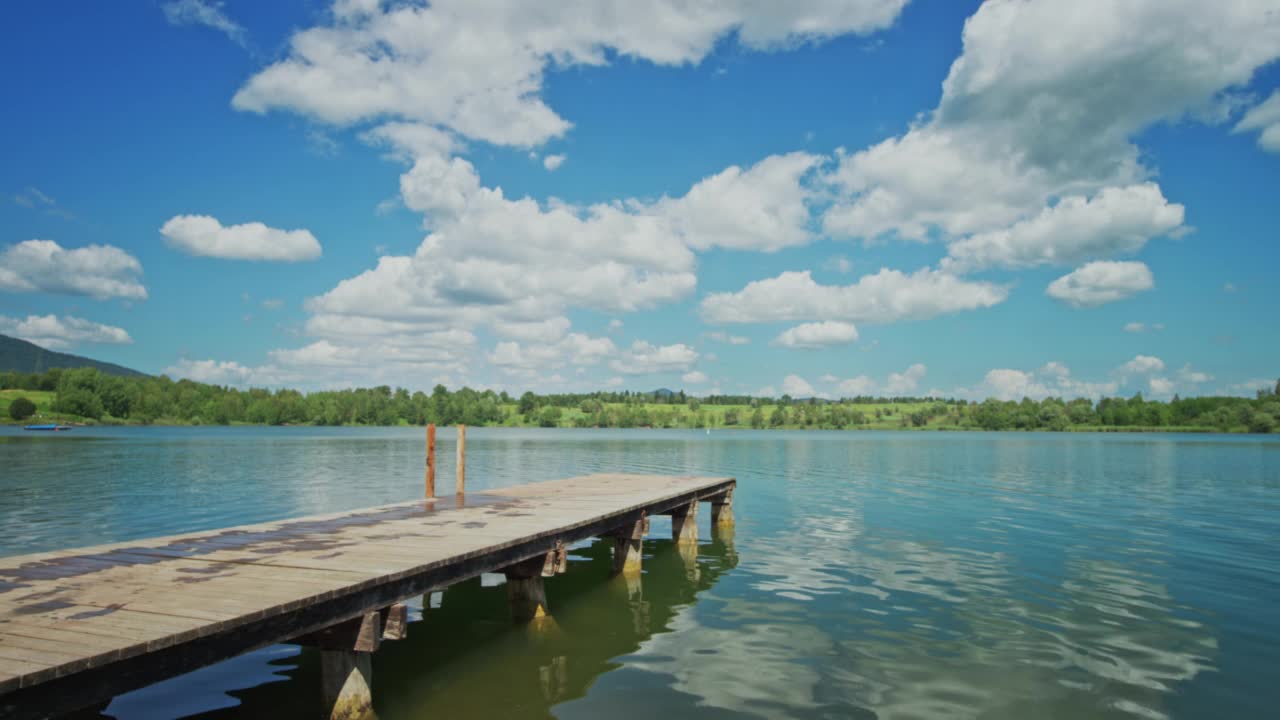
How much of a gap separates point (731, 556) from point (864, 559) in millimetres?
3263

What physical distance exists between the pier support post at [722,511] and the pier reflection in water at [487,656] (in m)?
7.17

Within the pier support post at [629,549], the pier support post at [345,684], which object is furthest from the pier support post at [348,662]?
the pier support post at [629,549]

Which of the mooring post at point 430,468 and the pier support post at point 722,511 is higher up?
the mooring post at point 430,468

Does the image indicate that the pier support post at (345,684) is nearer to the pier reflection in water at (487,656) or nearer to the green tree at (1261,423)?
the pier reflection in water at (487,656)

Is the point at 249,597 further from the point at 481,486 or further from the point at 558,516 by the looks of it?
the point at 481,486

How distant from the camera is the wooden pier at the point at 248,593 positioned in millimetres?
5293

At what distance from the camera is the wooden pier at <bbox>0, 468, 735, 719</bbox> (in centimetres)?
529

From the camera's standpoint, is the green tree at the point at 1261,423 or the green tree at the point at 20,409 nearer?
the green tree at the point at 20,409

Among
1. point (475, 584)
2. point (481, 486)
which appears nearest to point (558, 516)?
point (475, 584)

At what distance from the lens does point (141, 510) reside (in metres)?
24.8

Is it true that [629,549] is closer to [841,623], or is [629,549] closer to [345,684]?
[841,623]

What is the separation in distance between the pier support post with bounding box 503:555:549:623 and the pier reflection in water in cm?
20

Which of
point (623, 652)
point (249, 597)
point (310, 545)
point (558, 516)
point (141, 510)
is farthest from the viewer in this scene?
point (141, 510)

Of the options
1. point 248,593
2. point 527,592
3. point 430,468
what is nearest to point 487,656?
point 527,592
